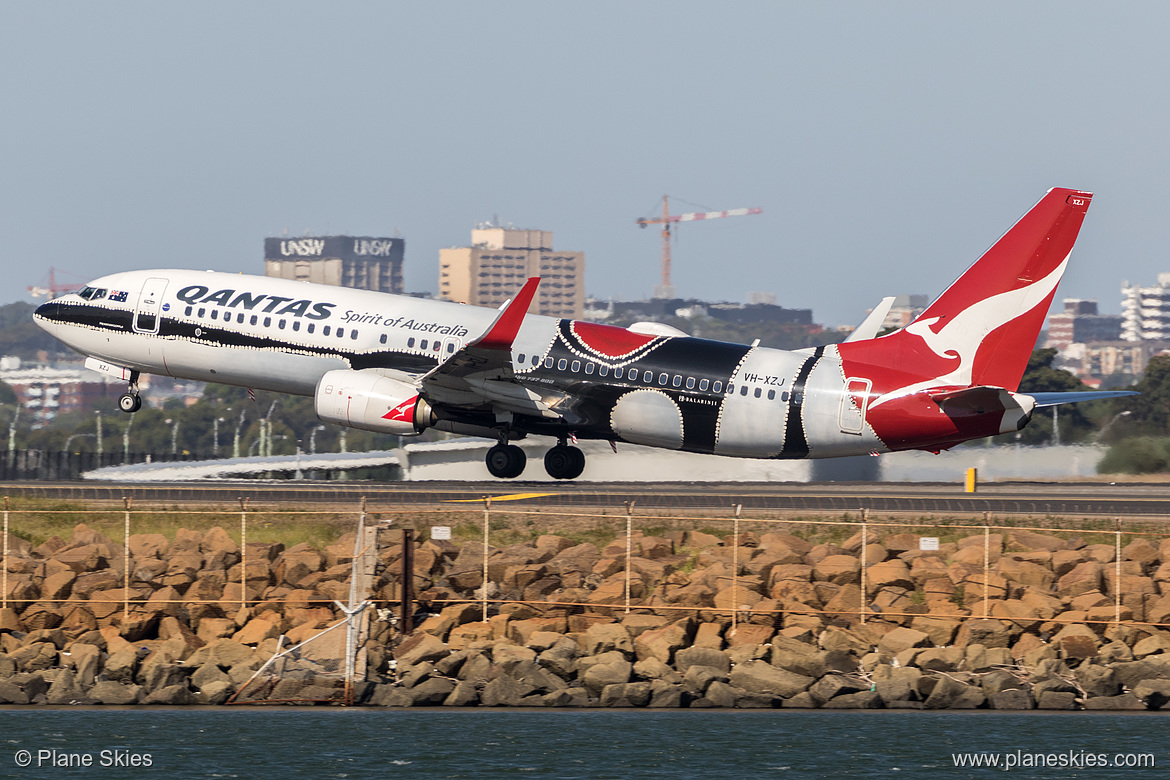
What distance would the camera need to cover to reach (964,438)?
45.0 metres

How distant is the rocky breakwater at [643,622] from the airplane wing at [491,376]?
8.56m

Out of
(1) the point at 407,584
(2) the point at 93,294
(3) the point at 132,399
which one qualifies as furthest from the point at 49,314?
(1) the point at 407,584

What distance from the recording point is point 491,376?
156 ft

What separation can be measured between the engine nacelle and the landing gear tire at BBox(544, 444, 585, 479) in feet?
17.1

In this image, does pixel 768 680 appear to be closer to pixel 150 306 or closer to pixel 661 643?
pixel 661 643

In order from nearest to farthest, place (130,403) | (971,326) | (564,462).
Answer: (971,326) < (564,462) < (130,403)

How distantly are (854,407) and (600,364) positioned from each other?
809 cm

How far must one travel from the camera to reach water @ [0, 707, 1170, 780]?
2905cm

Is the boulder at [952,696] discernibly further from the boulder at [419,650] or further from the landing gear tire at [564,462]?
the landing gear tire at [564,462]

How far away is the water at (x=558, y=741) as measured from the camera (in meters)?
29.0

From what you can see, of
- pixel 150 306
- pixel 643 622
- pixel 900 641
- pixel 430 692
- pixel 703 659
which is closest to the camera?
pixel 430 692

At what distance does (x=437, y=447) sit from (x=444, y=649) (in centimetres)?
4497

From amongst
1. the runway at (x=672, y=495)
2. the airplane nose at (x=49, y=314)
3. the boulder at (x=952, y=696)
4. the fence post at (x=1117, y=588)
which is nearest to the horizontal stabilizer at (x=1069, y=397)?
the runway at (x=672, y=495)

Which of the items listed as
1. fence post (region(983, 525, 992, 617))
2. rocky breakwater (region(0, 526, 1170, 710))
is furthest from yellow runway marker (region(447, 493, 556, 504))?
fence post (region(983, 525, 992, 617))
